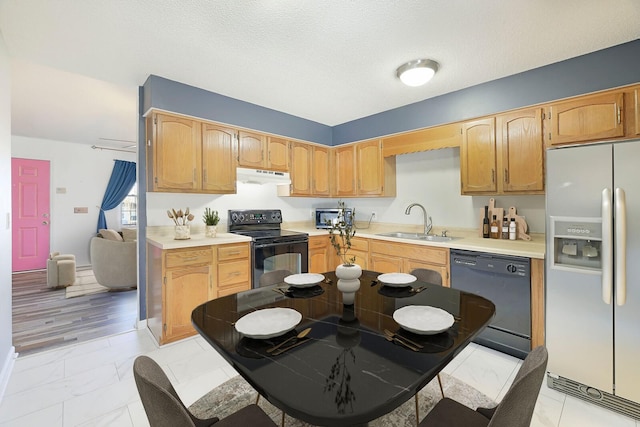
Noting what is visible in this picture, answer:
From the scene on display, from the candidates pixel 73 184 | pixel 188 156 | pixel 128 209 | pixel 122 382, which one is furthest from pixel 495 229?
pixel 73 184

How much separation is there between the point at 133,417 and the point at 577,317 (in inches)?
115

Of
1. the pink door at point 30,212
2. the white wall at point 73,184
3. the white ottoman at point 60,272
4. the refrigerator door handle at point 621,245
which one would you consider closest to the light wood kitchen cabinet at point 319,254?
the refrigerator door handle at point 621,245

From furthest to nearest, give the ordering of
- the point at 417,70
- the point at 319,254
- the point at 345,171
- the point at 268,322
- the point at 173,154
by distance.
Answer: the point at 345,171, the point at 319,254, the point at 173,154, the point at 417,70, the point at 268,322

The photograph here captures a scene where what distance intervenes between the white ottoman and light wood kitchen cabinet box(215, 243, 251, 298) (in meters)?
3.25

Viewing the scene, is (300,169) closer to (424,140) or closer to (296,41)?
(424,140)

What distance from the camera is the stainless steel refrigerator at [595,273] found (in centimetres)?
171

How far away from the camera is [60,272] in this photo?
14.0 feet

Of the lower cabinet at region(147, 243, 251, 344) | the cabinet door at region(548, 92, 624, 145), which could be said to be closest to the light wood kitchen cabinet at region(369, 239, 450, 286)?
the cabinet door at region(548, 92, 624, 145)

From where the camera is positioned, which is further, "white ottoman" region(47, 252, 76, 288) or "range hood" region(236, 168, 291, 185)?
"white ottoman" region(47, 252, 76, 288)

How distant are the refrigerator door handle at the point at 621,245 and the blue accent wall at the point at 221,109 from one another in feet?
10.5

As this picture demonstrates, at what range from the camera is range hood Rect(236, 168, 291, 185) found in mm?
3293

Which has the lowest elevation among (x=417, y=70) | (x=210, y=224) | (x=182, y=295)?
(x=182, y=295)

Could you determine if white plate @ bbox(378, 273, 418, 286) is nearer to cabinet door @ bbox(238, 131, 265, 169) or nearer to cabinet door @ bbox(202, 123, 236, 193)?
cabinet door @ bbox(202, 123, 236, 193)

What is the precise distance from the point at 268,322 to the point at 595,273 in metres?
2.12
